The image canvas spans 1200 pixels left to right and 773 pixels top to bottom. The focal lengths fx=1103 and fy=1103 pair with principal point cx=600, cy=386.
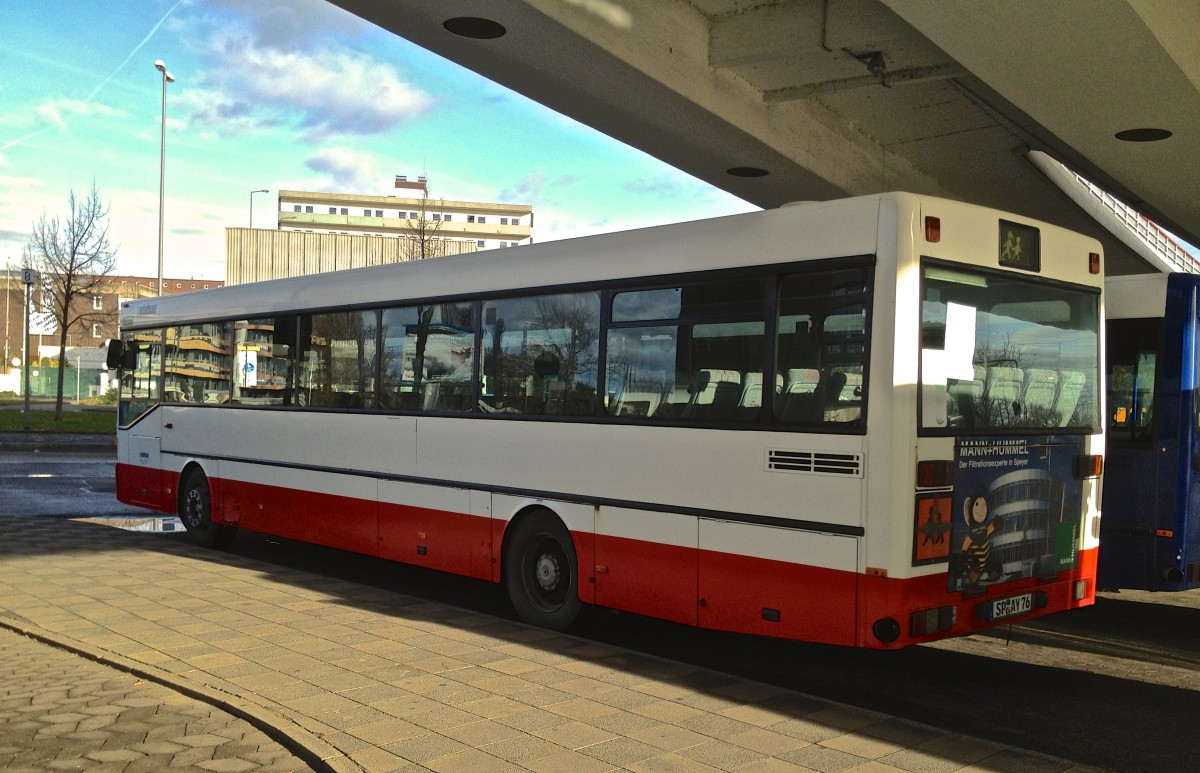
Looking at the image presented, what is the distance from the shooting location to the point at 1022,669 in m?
8.17

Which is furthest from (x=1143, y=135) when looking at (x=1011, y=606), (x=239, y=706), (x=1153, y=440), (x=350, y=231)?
(x=350, y=231)

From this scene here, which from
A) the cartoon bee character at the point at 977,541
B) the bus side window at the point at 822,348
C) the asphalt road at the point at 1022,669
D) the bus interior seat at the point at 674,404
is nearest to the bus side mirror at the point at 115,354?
the asphalt road at the point at 1022,669

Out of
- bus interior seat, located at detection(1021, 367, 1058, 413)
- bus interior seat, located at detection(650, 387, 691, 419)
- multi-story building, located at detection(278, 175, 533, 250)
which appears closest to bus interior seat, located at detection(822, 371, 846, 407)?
bus interior seat, located at detection(650, 387, 691, 419)

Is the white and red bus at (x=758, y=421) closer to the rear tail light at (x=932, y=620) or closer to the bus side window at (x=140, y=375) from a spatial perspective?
the rear tail light at (x=932, y=620)

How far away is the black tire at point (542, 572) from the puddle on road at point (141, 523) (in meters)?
7.80

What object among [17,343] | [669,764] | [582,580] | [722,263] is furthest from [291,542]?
[17,343]

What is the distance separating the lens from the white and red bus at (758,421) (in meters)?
6.71

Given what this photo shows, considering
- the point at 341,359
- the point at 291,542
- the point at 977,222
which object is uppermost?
the point at 977,222

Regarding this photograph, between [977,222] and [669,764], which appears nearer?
[669,764]

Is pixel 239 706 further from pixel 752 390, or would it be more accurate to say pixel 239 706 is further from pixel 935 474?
pixel 935 474

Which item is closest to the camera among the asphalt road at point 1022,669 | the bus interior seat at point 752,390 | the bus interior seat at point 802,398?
the asphalt road at point 1022,669

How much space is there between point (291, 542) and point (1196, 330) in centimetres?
1093

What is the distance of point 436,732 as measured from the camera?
582 cm

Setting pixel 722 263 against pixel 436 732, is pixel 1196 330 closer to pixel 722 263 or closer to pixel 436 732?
pixel 722 263
